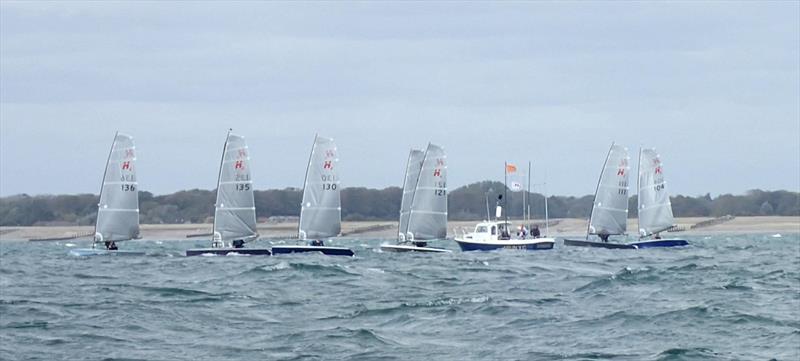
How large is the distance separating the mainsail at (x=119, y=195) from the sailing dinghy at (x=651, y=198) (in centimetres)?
3449

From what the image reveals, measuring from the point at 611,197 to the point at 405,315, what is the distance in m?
63.3

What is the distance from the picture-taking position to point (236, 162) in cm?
7412

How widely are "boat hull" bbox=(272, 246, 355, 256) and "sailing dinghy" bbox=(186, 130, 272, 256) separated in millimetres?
2829

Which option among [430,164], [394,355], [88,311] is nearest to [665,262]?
[430,164]

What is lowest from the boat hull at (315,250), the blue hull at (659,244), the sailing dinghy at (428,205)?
the boat hull at (315,250)

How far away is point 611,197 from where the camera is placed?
9344cm

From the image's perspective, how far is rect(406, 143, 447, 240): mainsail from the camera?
78.3 m

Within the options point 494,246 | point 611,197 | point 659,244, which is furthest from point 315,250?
point 611,197

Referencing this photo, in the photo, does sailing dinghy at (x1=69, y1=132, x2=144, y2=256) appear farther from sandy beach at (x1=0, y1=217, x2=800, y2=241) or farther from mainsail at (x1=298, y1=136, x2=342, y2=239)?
sandy beach at (x1=0, y1=217, x2=800, y2=241)

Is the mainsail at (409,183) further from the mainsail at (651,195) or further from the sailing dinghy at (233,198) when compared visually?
the mainsail at (651,195)

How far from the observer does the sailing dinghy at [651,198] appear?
Answer: 94375mm

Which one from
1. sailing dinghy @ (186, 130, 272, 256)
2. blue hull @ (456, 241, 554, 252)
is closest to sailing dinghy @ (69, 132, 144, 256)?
sailing dinghy @ (186, 130, 272, 256)


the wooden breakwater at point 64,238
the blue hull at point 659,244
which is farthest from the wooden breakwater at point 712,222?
the blue hull at point 659,244

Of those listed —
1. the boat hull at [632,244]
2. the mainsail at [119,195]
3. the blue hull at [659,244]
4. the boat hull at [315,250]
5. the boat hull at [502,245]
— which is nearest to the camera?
the boat hull at [315,250]
